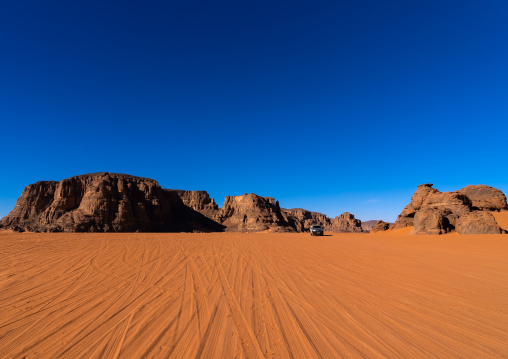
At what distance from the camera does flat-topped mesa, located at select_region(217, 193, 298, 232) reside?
259ft

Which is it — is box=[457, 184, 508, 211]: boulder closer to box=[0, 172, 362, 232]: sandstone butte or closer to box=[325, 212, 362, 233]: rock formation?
box=[0, 172, 362, 232]: sandstone butte

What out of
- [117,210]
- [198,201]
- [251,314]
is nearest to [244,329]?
[251,314]

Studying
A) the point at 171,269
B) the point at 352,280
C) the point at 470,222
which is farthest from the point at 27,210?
the point at 470,222

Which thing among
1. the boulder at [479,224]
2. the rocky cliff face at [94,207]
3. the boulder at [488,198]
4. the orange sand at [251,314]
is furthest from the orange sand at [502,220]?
the rocky cliff face at [94,207]

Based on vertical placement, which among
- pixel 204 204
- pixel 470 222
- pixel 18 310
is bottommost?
pixel 18 310

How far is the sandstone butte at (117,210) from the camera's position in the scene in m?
55.9

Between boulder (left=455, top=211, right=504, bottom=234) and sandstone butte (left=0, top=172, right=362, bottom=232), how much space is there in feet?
164

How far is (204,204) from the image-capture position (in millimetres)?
120125

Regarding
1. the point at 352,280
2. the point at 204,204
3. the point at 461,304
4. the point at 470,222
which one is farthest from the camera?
the point at 204,204

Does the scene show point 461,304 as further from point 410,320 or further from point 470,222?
point 470,222

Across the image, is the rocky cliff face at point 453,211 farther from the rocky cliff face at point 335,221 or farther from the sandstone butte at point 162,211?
the rocky cliff face at point 335,221

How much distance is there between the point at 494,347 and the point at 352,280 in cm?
363

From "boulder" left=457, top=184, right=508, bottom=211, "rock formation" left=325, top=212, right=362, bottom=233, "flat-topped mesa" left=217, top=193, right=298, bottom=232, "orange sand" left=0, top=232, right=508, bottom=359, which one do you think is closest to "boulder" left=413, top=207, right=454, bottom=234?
"boulder" left=457, top=184, right=508, bottom=211

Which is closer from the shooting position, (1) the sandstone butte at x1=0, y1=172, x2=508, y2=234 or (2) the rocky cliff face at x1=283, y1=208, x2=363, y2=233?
(1) the sandstone butte at x1=0, y1=172, x2=508, y2=234
